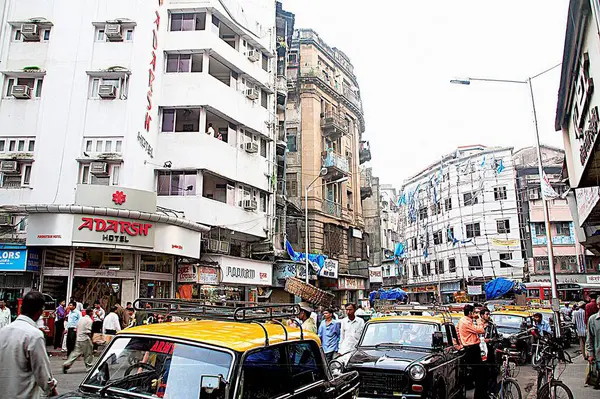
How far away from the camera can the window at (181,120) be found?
24328mm

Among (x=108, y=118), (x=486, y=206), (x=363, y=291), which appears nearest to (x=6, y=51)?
(x=108, y=118)

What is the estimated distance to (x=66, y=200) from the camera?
20.0 metres

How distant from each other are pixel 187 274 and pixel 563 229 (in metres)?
40.3

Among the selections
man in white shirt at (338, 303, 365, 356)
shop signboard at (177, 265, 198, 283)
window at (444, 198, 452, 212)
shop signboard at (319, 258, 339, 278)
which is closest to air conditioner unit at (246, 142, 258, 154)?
shop signboard at (177, 265, 198, 283)

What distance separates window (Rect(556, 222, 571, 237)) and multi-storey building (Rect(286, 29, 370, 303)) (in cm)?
2100

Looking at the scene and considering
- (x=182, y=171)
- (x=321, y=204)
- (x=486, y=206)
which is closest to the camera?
(x=182, y=171)

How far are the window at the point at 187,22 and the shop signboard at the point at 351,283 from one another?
20.3 m

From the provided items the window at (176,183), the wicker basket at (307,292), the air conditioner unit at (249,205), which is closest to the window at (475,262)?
the wicker basket at (307,292)

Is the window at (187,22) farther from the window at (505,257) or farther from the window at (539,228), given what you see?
the window at (539,228)

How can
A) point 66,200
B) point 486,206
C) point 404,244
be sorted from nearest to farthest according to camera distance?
point 66,200, point 486,206, point 404,244

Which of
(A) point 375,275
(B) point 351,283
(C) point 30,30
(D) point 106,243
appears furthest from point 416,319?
(A) point 375,275

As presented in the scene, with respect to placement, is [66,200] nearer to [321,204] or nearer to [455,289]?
[321,204]

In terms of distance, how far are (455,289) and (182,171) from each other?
119 feet

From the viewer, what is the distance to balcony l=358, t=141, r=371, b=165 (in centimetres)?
4733
